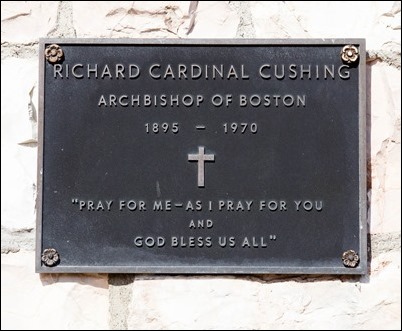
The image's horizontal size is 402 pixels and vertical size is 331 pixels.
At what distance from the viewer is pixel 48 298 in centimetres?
189

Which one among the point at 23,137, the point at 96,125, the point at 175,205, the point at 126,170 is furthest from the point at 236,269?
the point at 23,137

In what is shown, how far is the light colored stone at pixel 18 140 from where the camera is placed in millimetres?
1904

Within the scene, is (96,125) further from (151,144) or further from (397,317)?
(397,317)

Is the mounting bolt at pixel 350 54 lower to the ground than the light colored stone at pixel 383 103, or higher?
higher

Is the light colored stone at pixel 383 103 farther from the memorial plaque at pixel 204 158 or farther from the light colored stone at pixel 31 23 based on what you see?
the light colored stone at pixel 31 23

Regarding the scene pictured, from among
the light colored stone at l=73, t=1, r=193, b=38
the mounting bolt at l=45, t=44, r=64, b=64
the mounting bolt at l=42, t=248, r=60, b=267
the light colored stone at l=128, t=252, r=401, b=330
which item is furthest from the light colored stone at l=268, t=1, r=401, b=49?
the mounting bolt at l=42, t=248, r=60, b=267

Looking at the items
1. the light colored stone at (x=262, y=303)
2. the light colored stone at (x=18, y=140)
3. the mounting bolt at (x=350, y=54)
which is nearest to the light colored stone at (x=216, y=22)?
the mounting bolt at (x=350, y=54)

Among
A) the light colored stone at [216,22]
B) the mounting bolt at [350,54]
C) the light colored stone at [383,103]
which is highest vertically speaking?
the light colored stone at [216,22]

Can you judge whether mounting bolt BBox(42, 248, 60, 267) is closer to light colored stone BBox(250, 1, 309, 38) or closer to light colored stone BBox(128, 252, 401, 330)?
light colored stone BBox(128, 252, 401, 330)

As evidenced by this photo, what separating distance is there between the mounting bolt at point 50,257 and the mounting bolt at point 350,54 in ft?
2.89

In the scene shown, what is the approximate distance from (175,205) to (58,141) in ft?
1.11

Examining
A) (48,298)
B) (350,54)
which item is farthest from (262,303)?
(350,54)

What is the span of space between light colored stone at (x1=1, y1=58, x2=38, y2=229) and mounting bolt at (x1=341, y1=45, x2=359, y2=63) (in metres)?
0.80

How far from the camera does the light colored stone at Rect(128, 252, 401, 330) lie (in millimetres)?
→ 1862
